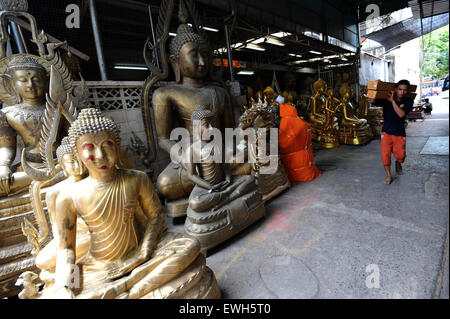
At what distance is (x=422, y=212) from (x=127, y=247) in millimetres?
3110

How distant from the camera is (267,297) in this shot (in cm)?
170

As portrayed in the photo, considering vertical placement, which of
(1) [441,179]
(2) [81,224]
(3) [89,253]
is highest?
(2) [81,224]

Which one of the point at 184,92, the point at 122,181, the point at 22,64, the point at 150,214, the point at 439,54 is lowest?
the point at 150,214

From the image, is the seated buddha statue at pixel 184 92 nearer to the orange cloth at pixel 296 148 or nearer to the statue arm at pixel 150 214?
the orange cloth at pixel 296 148

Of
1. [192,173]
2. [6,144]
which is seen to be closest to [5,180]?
[6,144]

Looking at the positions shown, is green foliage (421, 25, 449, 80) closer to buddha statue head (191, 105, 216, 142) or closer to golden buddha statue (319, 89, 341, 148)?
buddha statue head (191, 105, 216, 142)

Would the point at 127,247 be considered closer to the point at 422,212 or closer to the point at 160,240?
the point at 160,240

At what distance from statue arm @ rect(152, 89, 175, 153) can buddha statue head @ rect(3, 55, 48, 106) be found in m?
1.35

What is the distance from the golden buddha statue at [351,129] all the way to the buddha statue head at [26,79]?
657 cm

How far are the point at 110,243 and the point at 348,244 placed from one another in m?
2.10

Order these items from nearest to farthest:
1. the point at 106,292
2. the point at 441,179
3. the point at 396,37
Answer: the point at 106,292
the point at 441,179
the point at 396,37

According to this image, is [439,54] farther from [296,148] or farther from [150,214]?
[296,148]

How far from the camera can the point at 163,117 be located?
352cm
